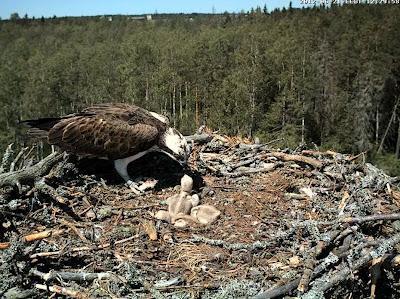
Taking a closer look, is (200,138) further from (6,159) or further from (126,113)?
(6,159)

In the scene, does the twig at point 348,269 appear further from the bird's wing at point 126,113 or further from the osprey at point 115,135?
the bird's wing at point 126,113

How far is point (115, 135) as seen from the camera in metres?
5.48

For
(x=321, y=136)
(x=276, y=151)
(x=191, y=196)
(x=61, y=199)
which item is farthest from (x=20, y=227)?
(x=321, y=136)

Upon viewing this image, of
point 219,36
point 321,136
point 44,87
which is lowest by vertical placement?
point 321,136

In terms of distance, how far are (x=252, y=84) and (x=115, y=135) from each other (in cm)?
3132

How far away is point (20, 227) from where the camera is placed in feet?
15.2

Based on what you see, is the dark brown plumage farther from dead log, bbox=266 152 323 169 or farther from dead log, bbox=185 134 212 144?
dead log, bbox=266 152 323 169

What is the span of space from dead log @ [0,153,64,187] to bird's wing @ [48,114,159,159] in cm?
19

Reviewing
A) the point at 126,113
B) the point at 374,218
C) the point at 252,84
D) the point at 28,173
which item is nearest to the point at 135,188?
the point at 126,113

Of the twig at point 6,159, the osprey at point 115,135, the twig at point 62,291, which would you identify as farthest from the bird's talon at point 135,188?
the twig at point 62,291

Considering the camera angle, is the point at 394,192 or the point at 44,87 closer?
the point at 394,192

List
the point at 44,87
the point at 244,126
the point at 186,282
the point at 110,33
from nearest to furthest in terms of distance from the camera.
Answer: the point at 186,282 → the point at 244,126 → the point at 44,87 → the point at 110,33

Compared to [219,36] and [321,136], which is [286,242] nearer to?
[321,136]

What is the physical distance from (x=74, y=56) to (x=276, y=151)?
47144 millimetres
